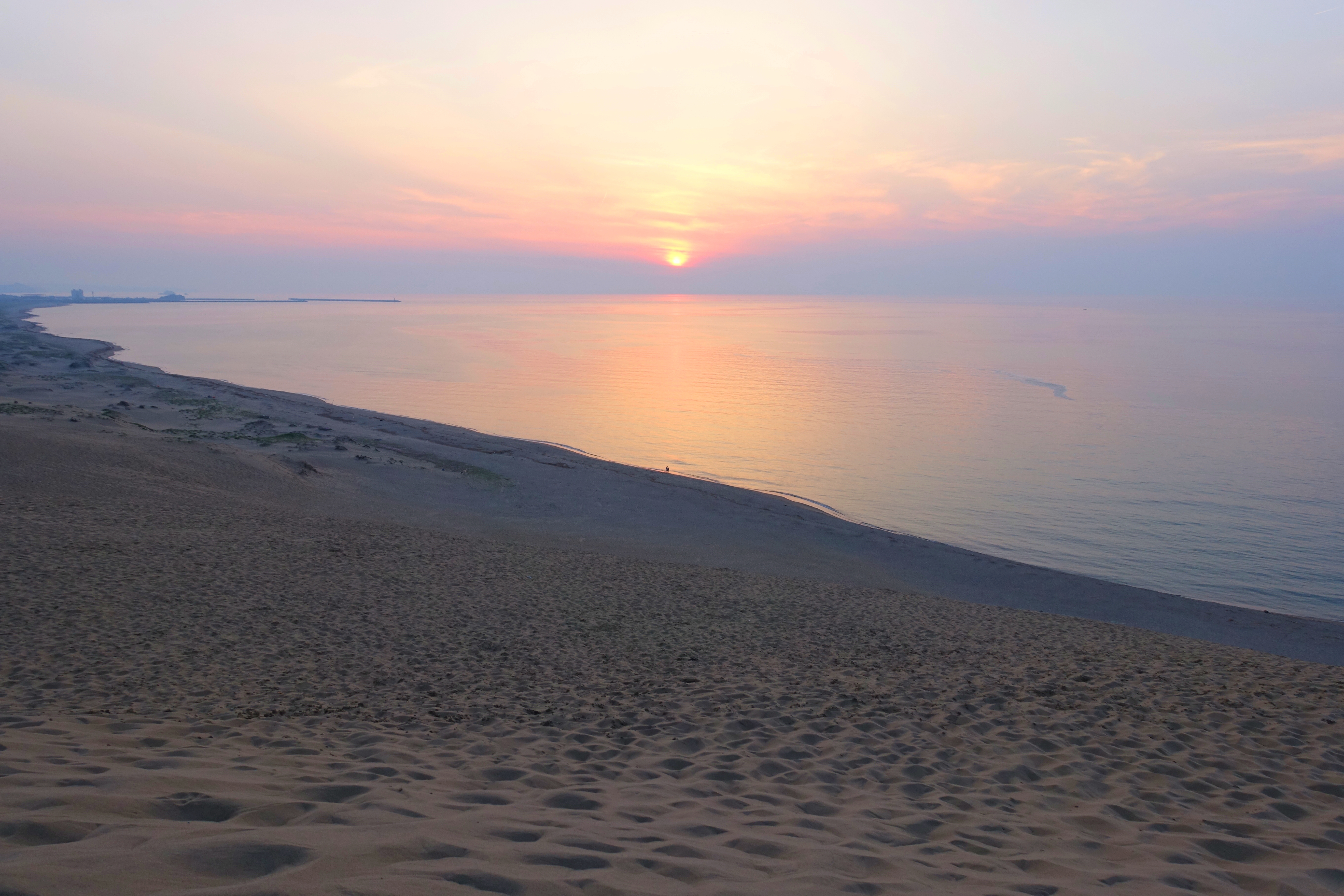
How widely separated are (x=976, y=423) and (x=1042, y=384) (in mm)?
22657

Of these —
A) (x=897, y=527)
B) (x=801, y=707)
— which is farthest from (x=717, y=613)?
(x=897, y=527)

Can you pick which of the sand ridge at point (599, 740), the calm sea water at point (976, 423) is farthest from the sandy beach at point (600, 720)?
the calm sea water at point (976, 423)

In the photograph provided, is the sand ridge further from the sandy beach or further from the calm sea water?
the calm sea water

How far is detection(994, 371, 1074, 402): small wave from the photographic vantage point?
57750 millimetres

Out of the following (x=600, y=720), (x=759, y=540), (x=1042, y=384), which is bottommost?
(x=600, y=720)

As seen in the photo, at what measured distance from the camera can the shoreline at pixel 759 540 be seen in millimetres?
17953

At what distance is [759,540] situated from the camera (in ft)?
73.6

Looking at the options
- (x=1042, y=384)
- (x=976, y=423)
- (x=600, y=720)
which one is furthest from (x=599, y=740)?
(x=1042, y=384)

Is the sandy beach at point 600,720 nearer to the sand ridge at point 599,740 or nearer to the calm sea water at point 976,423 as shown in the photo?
the sand ridge at point 599,740

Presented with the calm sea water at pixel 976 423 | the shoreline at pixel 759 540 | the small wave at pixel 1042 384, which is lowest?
the shoreline at pixel 759 540

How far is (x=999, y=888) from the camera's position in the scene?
15.7 ft

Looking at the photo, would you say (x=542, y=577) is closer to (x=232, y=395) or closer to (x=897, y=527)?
(x=897, y=527)

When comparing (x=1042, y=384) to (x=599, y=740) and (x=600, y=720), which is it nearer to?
(x=600, y=720)

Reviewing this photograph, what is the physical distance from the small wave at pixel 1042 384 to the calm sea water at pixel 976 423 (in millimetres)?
428
